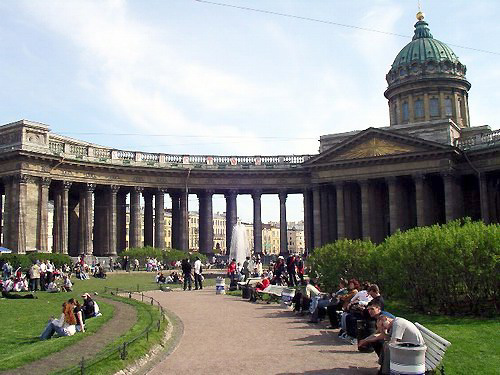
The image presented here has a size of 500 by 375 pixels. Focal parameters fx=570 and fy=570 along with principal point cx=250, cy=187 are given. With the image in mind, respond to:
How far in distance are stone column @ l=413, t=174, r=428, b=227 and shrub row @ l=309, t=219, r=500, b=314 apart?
111 ft

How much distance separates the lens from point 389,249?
2445 cm

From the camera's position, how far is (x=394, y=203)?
59.7 metres

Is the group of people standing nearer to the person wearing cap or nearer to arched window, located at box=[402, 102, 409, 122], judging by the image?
the person wearing cap

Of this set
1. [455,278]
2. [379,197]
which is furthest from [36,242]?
[455,278]

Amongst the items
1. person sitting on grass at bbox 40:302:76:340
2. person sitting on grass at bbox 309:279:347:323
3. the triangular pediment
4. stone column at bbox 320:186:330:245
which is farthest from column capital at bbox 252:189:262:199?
person sitting on grass at bbox 40:302:76:340

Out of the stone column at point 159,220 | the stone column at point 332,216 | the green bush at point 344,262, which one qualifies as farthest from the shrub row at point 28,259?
the stone column at point 332,216

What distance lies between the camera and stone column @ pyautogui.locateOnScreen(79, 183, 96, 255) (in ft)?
195

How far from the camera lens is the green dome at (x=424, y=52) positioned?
78062mm

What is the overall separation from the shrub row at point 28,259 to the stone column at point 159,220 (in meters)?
17.1

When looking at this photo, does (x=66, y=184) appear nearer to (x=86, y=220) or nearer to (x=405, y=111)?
(x=86, y=220)

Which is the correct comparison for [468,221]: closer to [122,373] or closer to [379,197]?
[122,373]

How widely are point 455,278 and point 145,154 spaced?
1938 inches

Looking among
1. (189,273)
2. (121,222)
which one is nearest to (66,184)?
(121,222)

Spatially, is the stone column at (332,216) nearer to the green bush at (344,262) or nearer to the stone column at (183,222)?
the stone column at (183,222)
